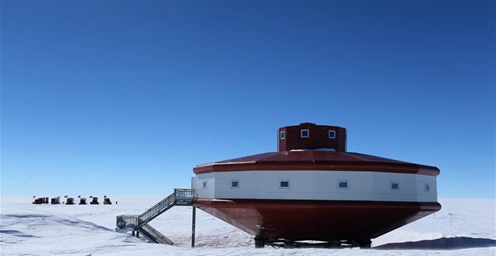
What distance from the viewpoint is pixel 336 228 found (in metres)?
28.7

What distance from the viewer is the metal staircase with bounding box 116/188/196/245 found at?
110ft

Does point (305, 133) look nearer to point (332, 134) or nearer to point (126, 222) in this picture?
point (332, 134)

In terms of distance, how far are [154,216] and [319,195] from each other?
14091mm

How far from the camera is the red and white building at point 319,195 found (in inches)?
1064

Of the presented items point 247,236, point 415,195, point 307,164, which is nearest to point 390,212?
point 415,195

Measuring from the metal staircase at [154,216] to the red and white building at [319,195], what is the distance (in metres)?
2.72

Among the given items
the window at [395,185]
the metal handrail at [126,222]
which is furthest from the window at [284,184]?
the metal handrail at [126,222]

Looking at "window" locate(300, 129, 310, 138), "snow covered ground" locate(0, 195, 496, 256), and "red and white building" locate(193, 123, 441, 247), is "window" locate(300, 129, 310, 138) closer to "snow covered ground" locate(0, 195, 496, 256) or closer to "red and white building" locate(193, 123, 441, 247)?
"red and white building" locate(193, 123, 441, 247)

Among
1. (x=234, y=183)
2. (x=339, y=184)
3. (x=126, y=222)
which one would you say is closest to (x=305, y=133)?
(x=339, y=184)

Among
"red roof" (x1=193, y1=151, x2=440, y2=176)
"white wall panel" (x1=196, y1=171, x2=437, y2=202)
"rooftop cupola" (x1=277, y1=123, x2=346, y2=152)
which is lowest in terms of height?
"white wall panel" (x1=196, y1=171, x2=437, y2=202)

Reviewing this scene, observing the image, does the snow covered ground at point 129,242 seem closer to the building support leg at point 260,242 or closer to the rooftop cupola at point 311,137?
the building support leg at point 260,242

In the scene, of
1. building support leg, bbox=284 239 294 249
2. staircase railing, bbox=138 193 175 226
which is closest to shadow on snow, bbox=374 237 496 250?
building support leg, bbox=284 239 294 249

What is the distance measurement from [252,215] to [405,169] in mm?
10178

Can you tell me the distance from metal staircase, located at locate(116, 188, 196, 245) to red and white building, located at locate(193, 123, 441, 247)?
2.72m
